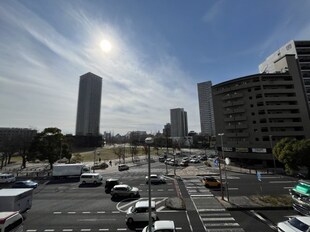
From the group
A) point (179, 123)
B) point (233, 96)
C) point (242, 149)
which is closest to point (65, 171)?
point (242, 149)

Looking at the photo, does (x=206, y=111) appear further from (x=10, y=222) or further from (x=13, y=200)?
(x=10, y=222)

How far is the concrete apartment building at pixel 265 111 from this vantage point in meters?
59.3

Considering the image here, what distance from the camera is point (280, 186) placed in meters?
32.5

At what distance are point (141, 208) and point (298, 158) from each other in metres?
32.1

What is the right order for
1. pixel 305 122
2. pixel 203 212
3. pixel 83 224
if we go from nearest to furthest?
pixel 83 224, pixel 203 212, pixel 305 122

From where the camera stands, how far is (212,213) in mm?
20297

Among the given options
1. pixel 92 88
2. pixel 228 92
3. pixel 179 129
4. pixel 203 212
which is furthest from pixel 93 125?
pixel 203 212

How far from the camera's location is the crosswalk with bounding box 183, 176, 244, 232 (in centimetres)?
1695

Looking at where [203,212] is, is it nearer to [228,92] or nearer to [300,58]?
[228,92]

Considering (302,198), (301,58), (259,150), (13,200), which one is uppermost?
(301,58)

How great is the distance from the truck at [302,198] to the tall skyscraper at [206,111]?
16083 centimetres

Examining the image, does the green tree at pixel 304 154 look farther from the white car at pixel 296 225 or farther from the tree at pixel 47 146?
the tree at pixel 47 146

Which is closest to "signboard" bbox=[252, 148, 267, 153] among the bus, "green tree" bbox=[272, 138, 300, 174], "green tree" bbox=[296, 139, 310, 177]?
"green tree" bbox=[272, 138, 300, 174]

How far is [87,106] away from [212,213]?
136873 millimetres
